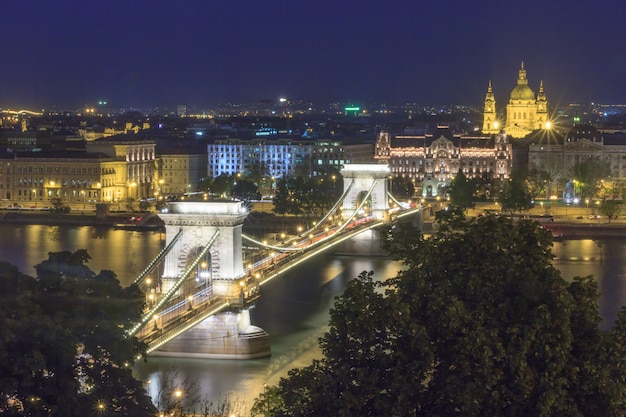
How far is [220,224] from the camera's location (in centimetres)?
988

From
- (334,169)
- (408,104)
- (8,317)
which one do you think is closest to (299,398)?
(8,317)

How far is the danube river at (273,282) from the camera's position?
856 cm

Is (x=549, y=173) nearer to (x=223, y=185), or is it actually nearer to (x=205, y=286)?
(x=223, y=185)

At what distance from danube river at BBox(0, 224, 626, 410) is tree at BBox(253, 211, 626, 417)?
2.86m

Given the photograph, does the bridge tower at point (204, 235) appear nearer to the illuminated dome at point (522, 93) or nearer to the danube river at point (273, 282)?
the danube river at point (273, 282)

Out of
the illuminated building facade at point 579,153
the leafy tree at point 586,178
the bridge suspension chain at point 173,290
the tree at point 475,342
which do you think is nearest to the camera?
the tree at point 475,342

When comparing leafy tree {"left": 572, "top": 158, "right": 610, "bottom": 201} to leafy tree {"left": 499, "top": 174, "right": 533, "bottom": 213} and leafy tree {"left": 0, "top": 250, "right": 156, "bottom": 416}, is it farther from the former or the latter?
leafy tree {"left": 0, "top": 250, "right": 156, "bottom": 416}

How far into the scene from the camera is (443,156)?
90.8 feet

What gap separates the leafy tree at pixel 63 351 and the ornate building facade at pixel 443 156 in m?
21.2

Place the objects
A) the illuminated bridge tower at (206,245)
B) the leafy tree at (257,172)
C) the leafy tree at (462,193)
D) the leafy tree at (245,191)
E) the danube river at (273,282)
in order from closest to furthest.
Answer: the danube river at (273,282) → the illuminated bridge tower at (206,245) → the leafy tree at (462,193) → the leafy tree at (245,191) → the leafy tree at (257,172)

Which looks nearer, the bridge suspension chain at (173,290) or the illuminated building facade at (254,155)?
the bridge suspension chain at (173,290)

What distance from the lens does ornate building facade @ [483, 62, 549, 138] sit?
113 ft

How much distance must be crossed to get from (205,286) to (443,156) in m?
18.0

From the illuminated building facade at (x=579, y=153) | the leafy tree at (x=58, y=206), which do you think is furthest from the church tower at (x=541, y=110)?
the leafy tree at (x=58, y=206)
